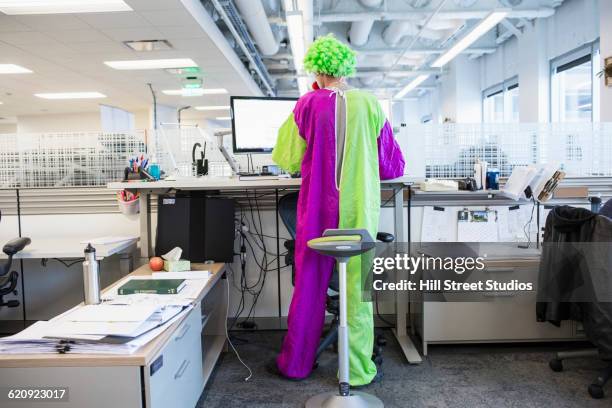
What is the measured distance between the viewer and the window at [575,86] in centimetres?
554

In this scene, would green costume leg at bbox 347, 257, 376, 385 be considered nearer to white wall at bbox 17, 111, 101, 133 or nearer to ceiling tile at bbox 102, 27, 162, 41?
ceiling tile at bbox 102, 27, 162, 41

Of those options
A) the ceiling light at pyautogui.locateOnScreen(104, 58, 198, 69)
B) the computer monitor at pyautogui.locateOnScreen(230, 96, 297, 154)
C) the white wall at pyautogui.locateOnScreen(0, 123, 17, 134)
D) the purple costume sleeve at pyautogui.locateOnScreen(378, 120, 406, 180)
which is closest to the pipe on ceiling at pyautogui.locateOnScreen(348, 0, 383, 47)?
the ceiling light at pyautogui.locateOnScreen(104, 58, 198, 69)

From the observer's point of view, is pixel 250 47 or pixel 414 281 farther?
pixel 250 47

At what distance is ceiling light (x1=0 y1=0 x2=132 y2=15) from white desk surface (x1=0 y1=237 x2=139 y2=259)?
97.0 inches

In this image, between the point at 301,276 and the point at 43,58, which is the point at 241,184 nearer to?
the point at 301,276

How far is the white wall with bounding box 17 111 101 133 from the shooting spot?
10.2 metres

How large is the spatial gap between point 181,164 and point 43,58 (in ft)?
13.2

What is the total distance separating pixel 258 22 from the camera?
5.14m

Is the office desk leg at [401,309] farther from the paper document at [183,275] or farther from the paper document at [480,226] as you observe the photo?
the paper document at [183,275]

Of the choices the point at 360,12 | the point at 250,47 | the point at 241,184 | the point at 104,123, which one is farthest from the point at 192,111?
the point at 241,184

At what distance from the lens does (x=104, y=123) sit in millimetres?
10031

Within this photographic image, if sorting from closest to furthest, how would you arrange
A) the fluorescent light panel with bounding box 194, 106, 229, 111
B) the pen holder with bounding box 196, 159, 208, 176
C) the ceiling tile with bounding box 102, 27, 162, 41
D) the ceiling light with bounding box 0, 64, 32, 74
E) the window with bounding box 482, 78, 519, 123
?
the pen holder with bounding box 196, 159, 208, 176 < the ceiling tile with bounding box 102, 27, 162, 41 < the ceiling light with bounding box 0, 64, 32, 74 < the window with bounding box 482, 78, 519, 123 < the fluorescent light panel with bounding box 194, 106, 229, 111

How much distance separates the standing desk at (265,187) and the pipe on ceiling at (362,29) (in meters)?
3.52

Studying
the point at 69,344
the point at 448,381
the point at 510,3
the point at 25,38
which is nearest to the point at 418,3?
the point at 510,3
